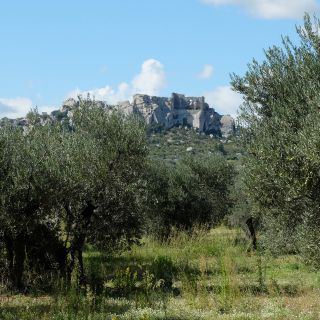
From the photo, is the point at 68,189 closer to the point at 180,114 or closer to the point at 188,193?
the point at 188,193

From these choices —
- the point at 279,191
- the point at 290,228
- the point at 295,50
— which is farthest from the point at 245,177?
the point at 295,50

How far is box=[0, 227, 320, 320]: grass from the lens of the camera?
40.5 ft

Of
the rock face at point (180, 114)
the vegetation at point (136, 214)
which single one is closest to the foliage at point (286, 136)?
the vegetation at point (136, 214)

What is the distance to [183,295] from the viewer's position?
15367 millimetres

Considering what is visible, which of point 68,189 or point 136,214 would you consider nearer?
point 68,189

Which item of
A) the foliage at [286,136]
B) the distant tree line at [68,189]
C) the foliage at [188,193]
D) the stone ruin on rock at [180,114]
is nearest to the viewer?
the foliage at [286,136]

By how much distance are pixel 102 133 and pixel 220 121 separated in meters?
170

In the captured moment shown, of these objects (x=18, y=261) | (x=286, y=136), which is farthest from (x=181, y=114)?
(x=286, y=136)

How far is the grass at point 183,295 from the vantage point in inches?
487

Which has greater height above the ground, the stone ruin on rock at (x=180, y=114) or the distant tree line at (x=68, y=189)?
the stone ruin on rock at (x=180, y=114)

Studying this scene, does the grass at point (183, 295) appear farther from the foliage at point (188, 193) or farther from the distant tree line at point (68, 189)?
the foliage at point (188, 193)

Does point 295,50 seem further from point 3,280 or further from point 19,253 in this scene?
point 3,280

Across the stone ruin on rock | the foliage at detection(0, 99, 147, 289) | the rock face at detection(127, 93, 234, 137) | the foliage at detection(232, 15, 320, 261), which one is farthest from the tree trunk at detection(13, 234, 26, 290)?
the stone ruin on rock

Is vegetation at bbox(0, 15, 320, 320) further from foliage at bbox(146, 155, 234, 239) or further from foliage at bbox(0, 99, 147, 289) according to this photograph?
foliage at bbox(146, 155, 234, 239)
